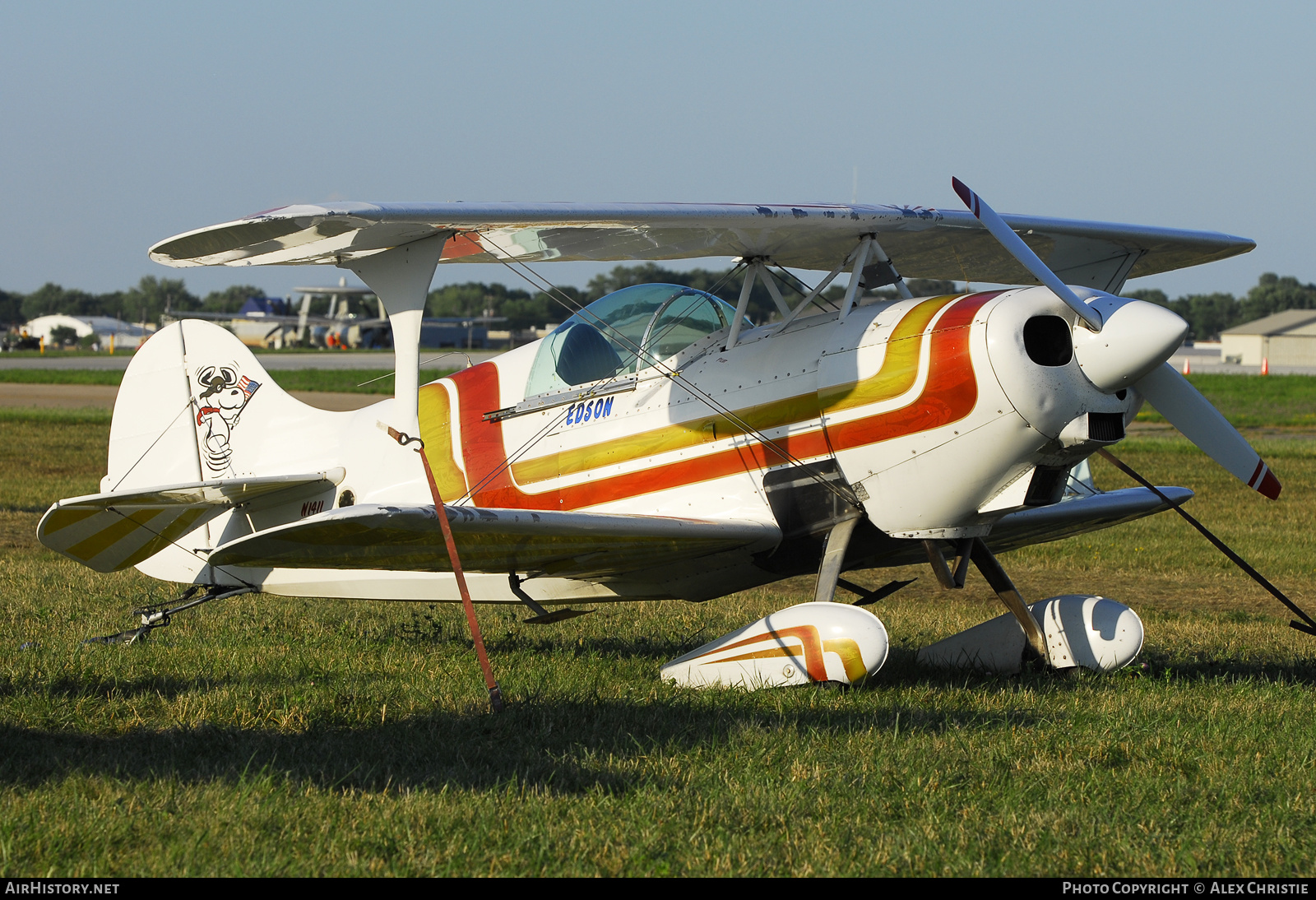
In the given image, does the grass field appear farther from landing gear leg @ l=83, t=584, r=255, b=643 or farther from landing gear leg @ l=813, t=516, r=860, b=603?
landing gear leg @ l=813, t=516, r=860, b=603

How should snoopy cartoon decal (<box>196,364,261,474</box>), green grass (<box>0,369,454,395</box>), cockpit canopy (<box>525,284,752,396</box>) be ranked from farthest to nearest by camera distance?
green grass (<box>0,369,454,395</box>)
snoopy cartoon decal (<box>196,364,261,474</box>)
cockpit canopy (<box>525,284,752,396</box>)

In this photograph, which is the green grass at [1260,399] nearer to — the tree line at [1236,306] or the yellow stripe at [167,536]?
the yellow stripe at [167,536]

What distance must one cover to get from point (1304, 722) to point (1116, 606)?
1.53m

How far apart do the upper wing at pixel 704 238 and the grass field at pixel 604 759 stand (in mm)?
2326

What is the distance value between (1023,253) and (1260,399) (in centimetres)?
3666

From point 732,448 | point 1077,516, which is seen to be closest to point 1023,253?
point 732,448

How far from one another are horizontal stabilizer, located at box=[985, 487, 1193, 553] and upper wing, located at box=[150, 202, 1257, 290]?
166 cm

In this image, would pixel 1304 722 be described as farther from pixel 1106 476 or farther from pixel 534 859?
pixel 1106 476

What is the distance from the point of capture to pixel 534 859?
13.5 feet

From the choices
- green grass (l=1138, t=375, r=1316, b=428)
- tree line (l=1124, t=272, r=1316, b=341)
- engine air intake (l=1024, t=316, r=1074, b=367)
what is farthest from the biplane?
tree line (l=1124, t=272, r=1316, b=341)

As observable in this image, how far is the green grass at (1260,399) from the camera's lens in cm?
3388

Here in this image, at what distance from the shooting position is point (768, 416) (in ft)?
24.0

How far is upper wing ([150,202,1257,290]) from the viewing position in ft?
19.8

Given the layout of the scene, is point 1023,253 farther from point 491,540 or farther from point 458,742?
point 458,742
